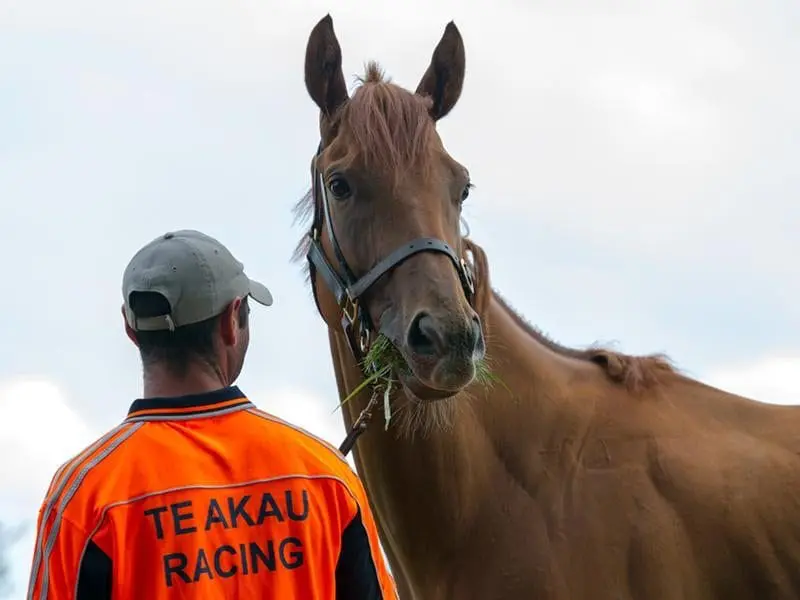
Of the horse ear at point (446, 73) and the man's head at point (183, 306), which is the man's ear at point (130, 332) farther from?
the horse ear at point (446, 73)

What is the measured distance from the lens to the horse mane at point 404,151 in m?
4.23

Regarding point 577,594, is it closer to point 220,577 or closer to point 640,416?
point 640,416

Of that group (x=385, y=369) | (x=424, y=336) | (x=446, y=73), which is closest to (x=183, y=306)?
(x=424, y=336)

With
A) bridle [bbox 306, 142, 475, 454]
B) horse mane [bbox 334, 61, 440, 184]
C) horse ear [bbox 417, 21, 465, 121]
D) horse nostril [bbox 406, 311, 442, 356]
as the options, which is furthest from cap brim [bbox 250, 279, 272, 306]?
horse ear [bbox 417, 21, 465, 121]

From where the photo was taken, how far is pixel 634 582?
420cm

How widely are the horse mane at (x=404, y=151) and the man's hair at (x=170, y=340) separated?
6.21 feet

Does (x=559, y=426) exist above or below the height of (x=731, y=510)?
above

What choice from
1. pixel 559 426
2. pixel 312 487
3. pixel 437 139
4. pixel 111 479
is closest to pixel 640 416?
pixel 559 426

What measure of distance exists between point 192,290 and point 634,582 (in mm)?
2622

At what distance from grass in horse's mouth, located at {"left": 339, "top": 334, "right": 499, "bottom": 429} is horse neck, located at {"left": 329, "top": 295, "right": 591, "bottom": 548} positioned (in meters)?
0.10

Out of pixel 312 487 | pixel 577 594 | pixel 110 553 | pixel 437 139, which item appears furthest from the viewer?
pixel 437 139

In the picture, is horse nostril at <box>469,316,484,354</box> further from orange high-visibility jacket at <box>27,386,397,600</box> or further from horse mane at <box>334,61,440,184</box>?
orange high-visibility jacket at <box>27,386,397,600</box>

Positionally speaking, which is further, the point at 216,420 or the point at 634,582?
the point at 634,582

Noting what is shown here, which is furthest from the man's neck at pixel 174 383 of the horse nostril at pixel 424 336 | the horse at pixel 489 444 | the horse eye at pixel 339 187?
the horse eye at pixel 339 187
